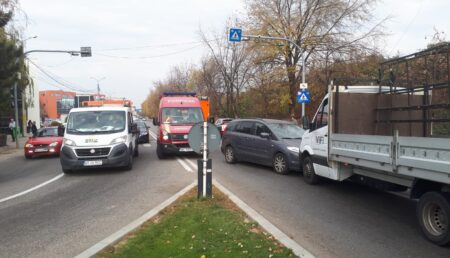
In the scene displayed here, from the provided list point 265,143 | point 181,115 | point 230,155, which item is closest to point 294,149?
point 265,143

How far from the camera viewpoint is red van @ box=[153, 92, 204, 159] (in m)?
14.7

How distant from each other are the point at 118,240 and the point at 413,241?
13.3ft

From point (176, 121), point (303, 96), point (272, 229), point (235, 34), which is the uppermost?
point (235, 34)

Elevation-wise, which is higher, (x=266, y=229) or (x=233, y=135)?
(x=233, y=135)

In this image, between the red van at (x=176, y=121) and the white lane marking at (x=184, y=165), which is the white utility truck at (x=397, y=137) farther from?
the red van at (x=176, y=121)

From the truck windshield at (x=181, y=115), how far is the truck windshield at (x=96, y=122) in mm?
3084

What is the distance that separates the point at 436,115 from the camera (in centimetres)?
816

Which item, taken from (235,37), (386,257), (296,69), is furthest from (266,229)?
(296,69)

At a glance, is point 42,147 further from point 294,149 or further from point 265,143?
point 294,149

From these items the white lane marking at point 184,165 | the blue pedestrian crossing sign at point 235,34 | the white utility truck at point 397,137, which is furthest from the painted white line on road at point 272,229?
the blue pedestrian crossing sign at point 235,34

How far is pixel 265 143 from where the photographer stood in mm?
11688

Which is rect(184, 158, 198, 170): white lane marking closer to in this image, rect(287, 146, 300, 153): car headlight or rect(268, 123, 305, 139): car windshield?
rect(268, 123, 305, 139): car windshield

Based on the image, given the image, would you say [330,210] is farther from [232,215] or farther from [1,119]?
[1,119]

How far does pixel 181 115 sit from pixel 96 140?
502 cm
